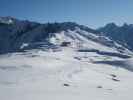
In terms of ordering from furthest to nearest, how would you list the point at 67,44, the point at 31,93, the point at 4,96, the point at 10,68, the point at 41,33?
the point at 41,33, the point at 67,44, the point at 10,68, the point at 31,93, the point at 4,96

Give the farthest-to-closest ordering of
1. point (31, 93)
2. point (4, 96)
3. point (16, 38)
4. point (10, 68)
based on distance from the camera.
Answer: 1. point (16, 38)
2. point (10, 68)
3. point (31, 93)
4. point (4, 96)

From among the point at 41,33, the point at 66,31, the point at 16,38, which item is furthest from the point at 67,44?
the point at 16,38

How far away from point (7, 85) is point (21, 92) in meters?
3.29

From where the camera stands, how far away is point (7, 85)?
19.8 m

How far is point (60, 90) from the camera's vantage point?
1930cm

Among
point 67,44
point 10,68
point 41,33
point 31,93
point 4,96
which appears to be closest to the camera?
point 4,96

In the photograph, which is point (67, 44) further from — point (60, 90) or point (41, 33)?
point (60, 90)

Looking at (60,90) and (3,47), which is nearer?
(60,90)

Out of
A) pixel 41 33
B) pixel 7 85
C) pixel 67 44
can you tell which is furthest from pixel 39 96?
pixel 41 33

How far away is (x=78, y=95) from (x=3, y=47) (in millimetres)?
179553

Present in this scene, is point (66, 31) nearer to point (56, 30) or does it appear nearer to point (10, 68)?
point (56, 30)

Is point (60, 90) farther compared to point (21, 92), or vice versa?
point (60, 90)

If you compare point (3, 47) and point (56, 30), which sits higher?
point (56, 30)

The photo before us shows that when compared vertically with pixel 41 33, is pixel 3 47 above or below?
below
